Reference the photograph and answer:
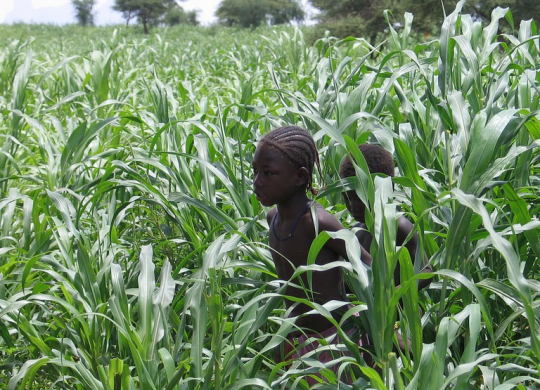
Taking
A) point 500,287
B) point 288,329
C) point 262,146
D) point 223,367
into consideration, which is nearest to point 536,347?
point 500,287

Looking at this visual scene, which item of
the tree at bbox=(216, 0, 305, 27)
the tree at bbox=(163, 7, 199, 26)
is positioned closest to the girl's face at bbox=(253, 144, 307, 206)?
the tree at bbox=(216, 0, 305, 27)

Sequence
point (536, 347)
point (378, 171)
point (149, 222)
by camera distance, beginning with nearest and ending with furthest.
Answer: point (536, 347), point (378, 171), point (149, 222)

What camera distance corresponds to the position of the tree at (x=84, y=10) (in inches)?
2670

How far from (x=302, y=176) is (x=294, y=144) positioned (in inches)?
3.4

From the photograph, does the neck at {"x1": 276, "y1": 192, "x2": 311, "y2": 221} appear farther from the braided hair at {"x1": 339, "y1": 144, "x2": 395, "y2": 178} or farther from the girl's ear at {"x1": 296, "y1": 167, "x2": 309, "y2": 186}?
the braided hair at {"x1": 339, "y1": 144, "x2": 395, "y2": 178}

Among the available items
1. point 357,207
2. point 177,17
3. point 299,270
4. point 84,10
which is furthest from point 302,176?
point 84,10

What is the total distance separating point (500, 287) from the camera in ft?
5.56

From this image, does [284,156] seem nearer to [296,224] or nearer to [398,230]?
[296,224]

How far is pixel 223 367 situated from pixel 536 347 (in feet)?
2.36

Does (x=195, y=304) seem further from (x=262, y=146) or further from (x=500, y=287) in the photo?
(x=500, y=287)

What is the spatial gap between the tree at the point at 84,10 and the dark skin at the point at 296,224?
226ft

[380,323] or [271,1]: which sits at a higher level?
[271,1]

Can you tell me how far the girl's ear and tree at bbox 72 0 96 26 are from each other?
68902mm

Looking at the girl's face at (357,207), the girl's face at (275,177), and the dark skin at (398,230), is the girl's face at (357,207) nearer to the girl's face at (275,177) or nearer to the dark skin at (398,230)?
the dark skin at (398,230)
